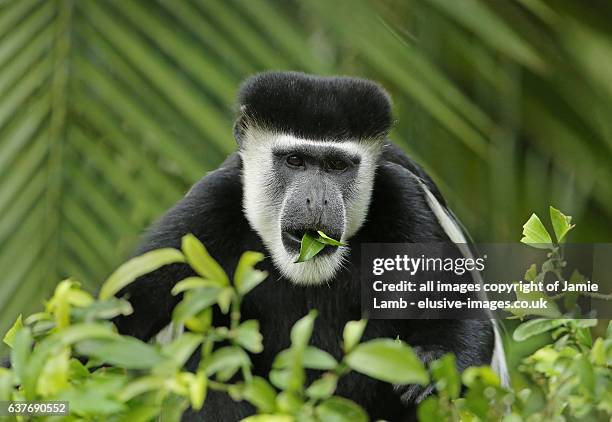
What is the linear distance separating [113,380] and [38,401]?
0.20 ft

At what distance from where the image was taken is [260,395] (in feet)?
1.90

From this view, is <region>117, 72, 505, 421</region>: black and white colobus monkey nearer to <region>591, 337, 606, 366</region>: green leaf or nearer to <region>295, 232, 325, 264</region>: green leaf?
<region>295, 232, 325, 264</region>: green leaf

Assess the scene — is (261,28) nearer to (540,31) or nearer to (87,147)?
(87,147)

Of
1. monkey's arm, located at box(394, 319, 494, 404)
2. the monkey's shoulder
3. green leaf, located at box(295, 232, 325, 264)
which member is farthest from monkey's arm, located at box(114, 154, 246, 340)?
monkey's arm, located at box(394, 319, 494, 404)

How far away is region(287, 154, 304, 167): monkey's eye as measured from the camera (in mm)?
1774

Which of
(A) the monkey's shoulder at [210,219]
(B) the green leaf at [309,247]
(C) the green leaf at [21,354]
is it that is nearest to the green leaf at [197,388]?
(C) the green leaf at [21,354]

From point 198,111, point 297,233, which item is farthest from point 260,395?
point 198,111

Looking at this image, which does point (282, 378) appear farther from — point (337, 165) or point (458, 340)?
point (337, 165)

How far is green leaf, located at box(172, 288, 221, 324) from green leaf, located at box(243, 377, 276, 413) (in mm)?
57

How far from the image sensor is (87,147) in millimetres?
1974

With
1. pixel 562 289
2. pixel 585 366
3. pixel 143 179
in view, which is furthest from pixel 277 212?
pixel 585 366

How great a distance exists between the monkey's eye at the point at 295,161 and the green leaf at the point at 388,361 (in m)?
1.23

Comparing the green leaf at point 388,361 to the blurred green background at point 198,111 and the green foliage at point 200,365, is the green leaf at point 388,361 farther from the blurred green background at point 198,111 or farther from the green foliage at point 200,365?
the blurred green background at point 198,111

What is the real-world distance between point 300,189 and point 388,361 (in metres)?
1.12
